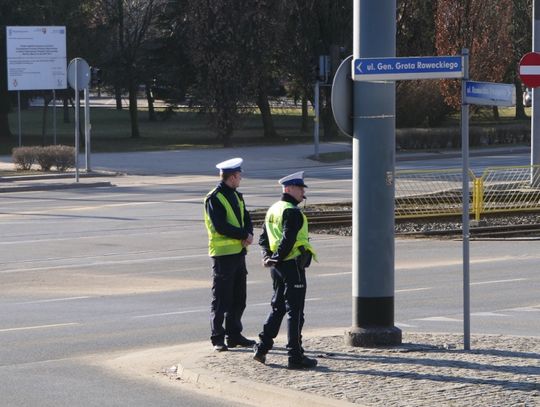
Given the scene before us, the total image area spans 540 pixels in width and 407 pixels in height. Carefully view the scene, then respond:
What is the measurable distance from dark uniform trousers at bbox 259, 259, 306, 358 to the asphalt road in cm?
98

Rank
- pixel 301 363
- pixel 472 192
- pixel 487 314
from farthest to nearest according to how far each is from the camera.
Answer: pixel 472 192, pixel 487 314, pixel 301 363

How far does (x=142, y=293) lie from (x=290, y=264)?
563 centimetres

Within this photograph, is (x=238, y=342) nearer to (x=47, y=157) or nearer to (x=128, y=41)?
(x=47, y=157)

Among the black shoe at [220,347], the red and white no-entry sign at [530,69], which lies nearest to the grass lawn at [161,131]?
the red and white no-entry sign at [530,69]

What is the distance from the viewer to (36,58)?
45.6 m

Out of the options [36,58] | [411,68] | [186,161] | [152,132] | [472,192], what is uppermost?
[36,58]

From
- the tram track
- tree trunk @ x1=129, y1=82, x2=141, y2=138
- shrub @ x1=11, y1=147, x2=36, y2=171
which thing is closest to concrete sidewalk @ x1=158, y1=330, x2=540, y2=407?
the tram track

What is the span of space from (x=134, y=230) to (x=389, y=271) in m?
13.0

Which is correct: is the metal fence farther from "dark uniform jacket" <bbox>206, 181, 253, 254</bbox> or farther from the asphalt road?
"dark uniform jacket" <bbox>206, 181, 253, 254</bbox>

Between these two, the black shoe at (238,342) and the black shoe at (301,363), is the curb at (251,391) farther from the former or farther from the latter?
the black shoe at (238,342)

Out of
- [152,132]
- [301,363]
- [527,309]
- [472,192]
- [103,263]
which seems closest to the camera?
[301,363]

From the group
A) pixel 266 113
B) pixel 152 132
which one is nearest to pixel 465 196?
pixel 266 113

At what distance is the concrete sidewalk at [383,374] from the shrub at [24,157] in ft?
97.9

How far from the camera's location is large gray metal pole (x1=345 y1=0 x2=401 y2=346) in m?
10.7
